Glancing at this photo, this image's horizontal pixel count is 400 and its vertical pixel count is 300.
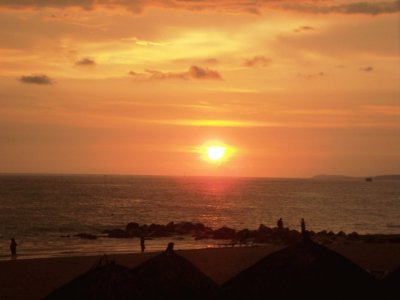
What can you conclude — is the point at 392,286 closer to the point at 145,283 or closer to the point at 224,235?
the point at 145,283

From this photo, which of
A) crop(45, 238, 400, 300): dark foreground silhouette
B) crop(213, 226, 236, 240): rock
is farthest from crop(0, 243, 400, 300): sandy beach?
crop(213, 226, 236, 240): rock

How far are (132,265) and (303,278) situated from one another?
19.4 meters

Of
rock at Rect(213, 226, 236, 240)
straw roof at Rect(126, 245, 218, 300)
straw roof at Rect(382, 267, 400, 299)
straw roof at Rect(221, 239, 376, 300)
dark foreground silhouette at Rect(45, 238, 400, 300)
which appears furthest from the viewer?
rock at Rect(213, 226, 236, 240)

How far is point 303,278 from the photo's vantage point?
8922mm

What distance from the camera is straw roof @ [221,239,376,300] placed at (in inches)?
349

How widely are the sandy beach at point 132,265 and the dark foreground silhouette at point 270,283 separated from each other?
1242 cm

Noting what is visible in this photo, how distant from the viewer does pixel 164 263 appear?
987 cm

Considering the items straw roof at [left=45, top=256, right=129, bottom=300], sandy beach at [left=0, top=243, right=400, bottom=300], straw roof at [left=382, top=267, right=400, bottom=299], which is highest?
straw roof at [left=45, top=256, right=129, bottom=300]

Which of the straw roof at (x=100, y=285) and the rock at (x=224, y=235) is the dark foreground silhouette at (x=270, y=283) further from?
the rock at (x=224, y=235)

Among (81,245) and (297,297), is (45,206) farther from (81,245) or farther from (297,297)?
(297,297)

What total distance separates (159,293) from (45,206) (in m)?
94.9

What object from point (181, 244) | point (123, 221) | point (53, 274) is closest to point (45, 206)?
point (123, 221)

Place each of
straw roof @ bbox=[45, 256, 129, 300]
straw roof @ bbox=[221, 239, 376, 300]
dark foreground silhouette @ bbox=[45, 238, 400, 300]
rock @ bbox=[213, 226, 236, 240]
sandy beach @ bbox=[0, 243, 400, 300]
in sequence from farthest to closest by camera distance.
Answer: rock @ bbox=[213, 226, 236, 240]
sandy beach @ bbox=[0, 243, 400, 300]
straw roof @ bbox=[221, 239, 376, 300]
dark foreground silhouette @ bbox=[45, 238, 400, 300]
straw roof @ bbox=[45, 256, 129, 300]

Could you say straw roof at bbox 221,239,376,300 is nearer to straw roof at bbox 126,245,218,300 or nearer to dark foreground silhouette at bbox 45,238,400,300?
dark foreground silhouette at bbox 45,238,400,300
